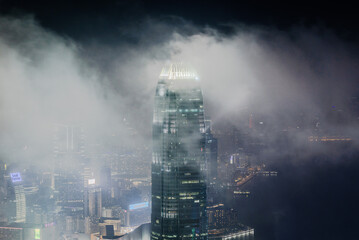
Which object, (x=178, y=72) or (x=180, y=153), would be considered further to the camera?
(x=180, y=153)

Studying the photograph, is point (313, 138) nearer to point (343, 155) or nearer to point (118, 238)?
point (343, 155)

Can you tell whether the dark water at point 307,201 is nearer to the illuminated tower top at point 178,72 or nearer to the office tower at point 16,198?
the office tower at point 16,198

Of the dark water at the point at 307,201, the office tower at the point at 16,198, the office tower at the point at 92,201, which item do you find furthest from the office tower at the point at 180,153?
the office tower at the point at 92,201

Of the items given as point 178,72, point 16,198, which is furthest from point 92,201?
point 178,72

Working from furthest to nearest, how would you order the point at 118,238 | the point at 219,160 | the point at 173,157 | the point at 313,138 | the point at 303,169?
the point at 303,169, the point at 219,160, the point at 118,238, the point at 313,138, the point at 173,157

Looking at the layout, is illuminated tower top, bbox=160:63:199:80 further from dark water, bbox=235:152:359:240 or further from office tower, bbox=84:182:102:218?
office tower, bbox=84:182:102:218

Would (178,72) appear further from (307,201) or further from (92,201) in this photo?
(307,201)

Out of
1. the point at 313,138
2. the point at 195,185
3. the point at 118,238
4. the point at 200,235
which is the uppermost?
the point at 313,138

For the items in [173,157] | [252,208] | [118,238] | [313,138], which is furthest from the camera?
[252,208]

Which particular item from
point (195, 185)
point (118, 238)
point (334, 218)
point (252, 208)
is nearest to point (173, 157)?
point (195, 185)
